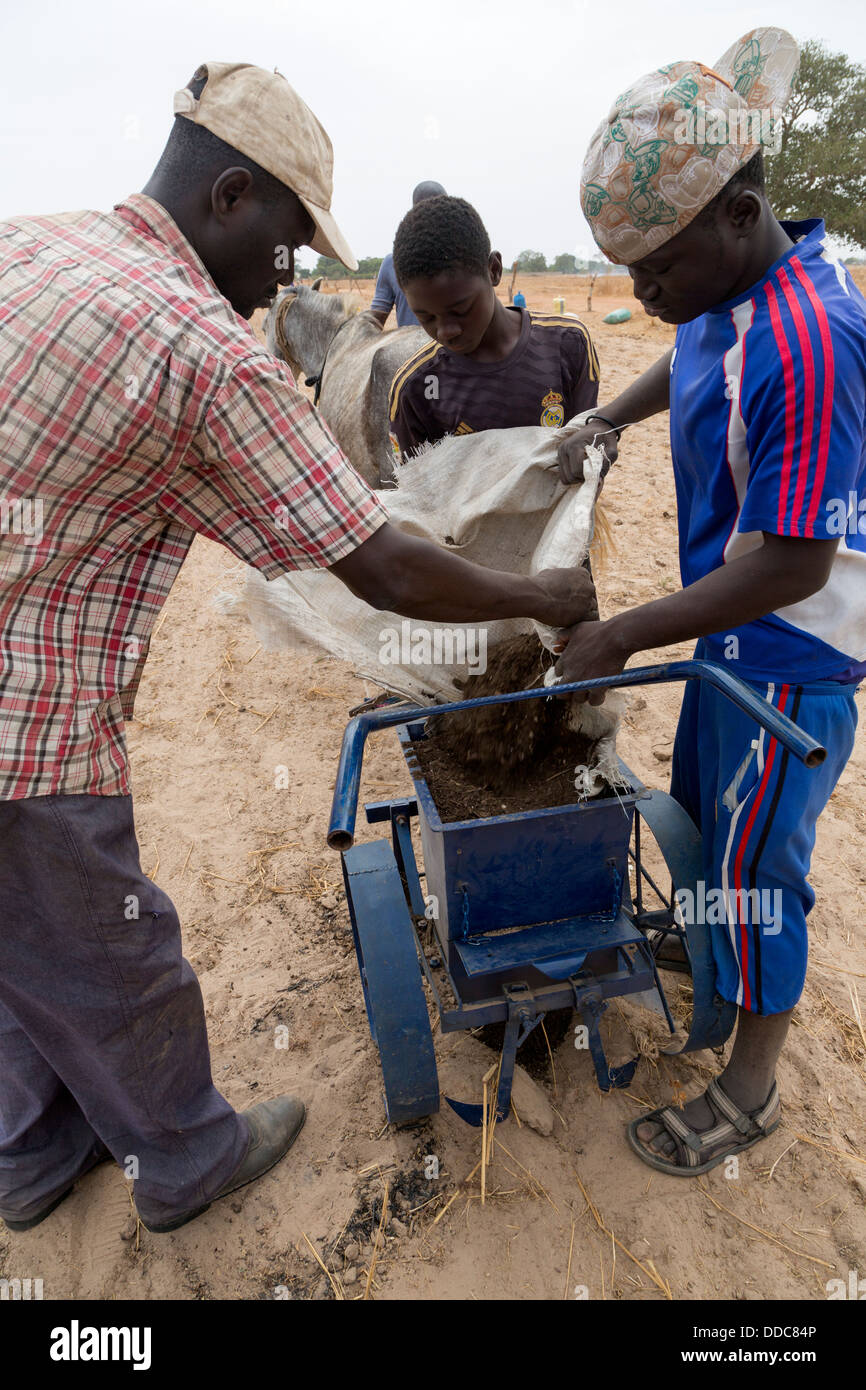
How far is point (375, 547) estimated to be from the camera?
1.47 metres

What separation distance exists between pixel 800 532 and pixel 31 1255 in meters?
2.53

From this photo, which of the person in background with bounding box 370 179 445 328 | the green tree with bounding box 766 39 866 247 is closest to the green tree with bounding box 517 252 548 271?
the green tree with bounding box 766 39 866 247

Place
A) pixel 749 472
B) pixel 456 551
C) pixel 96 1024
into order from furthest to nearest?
pixel 456 551, pixel 96 1024, pixel 749 472

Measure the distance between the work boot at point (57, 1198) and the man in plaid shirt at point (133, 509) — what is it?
0.49 metres

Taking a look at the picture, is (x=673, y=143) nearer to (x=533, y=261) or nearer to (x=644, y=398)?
(x=644, y=398)

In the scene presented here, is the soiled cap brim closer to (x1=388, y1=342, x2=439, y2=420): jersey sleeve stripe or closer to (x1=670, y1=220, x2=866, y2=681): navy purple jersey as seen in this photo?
(x1=670, y1=220, x2=866, y2=681): navy purple jersey

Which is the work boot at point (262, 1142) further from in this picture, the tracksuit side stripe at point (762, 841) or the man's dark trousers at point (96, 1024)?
the tracksuit side stripe at point (762, 841)

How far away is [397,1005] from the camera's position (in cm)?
203

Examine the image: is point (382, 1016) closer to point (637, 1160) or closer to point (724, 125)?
point (637, 1160)

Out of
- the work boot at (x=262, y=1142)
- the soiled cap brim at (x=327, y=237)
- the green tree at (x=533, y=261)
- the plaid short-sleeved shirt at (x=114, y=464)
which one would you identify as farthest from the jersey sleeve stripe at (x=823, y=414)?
the green tree at (x=533, y=261)

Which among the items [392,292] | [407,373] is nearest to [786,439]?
[407,373]

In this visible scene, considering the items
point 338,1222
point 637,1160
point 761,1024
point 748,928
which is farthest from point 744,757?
point 338,1222

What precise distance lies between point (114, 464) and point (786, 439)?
1.19 metres

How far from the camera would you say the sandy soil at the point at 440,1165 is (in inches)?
78.5
